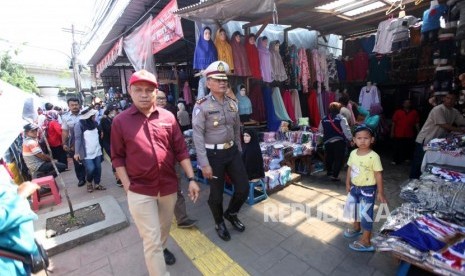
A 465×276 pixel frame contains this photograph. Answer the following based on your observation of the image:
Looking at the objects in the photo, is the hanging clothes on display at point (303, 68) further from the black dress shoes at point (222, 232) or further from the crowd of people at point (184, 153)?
the black dress shoes at point (222, 232)

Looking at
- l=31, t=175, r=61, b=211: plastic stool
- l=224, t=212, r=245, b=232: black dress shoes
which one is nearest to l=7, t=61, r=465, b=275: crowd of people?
l=224, t=212, r=245, b=232: black dress shoes

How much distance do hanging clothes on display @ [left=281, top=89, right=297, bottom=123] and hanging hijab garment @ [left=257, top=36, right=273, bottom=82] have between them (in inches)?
40.1

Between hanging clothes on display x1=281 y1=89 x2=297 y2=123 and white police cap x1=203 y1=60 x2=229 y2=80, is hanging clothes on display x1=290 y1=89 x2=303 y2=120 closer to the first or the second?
hanging clothes on display x1=281 y1=89 x2=297 y2=123

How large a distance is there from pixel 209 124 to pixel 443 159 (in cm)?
384

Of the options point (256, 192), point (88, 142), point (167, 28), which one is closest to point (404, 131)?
point (256, 192)

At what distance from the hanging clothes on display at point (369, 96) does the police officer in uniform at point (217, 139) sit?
690cm

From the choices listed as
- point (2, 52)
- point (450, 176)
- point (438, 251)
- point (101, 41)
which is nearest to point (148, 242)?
point (438, 251)

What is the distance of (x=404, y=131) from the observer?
7.04m

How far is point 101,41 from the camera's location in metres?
8.80

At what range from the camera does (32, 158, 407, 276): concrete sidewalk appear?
289 centimetres

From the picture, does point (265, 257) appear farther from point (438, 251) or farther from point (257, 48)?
point (257, 48)

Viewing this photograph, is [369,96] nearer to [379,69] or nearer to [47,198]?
[379,69]

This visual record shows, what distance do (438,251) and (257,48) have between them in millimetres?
5421

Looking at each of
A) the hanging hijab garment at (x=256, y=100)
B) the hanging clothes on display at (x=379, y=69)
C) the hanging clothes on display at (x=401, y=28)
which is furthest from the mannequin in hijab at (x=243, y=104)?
the hanging clothes on display at (x=379, y=69)
